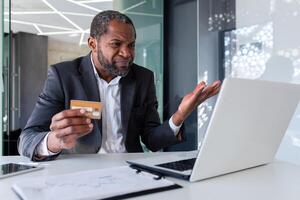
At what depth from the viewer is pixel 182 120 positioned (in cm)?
117

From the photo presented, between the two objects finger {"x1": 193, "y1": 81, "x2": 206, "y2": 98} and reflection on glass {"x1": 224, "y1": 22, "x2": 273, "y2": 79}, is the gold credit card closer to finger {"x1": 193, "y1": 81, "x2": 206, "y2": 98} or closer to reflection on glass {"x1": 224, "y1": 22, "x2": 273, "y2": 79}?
finger {"x1": 193, "y1": 81, "x2": 206, "y2": 98}

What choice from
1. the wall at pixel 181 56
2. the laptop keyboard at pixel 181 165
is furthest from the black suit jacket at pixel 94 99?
the wall at pixel 181 56

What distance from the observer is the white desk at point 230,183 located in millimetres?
625

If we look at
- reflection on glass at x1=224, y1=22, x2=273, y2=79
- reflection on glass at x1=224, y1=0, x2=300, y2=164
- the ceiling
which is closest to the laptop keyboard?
reflection on glass at x1=224, y1=0, x2=300, y2=164

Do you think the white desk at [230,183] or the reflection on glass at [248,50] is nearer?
the white desk at [230,183]

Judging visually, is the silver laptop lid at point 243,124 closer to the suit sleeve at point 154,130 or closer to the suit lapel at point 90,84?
the suit sleeve at point 154,130

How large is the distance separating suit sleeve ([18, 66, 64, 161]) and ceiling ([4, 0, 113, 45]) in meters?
1.52

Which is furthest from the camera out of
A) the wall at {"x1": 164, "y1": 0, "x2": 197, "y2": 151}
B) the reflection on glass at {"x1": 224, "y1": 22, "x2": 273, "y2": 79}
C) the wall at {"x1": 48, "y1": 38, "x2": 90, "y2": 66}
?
the wall at {"x1": 48, "y1": 38, "x2": 90, "y2": 66}

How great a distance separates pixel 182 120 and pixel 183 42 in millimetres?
1779

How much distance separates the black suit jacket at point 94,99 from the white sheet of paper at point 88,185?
361 mm

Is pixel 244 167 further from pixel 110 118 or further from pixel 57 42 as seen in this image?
pixel 57 42

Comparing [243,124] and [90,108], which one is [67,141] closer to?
[90,108]

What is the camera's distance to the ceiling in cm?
275

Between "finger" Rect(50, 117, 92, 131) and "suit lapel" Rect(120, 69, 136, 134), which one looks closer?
"finger" Rect(50, 117, 92, 131)
